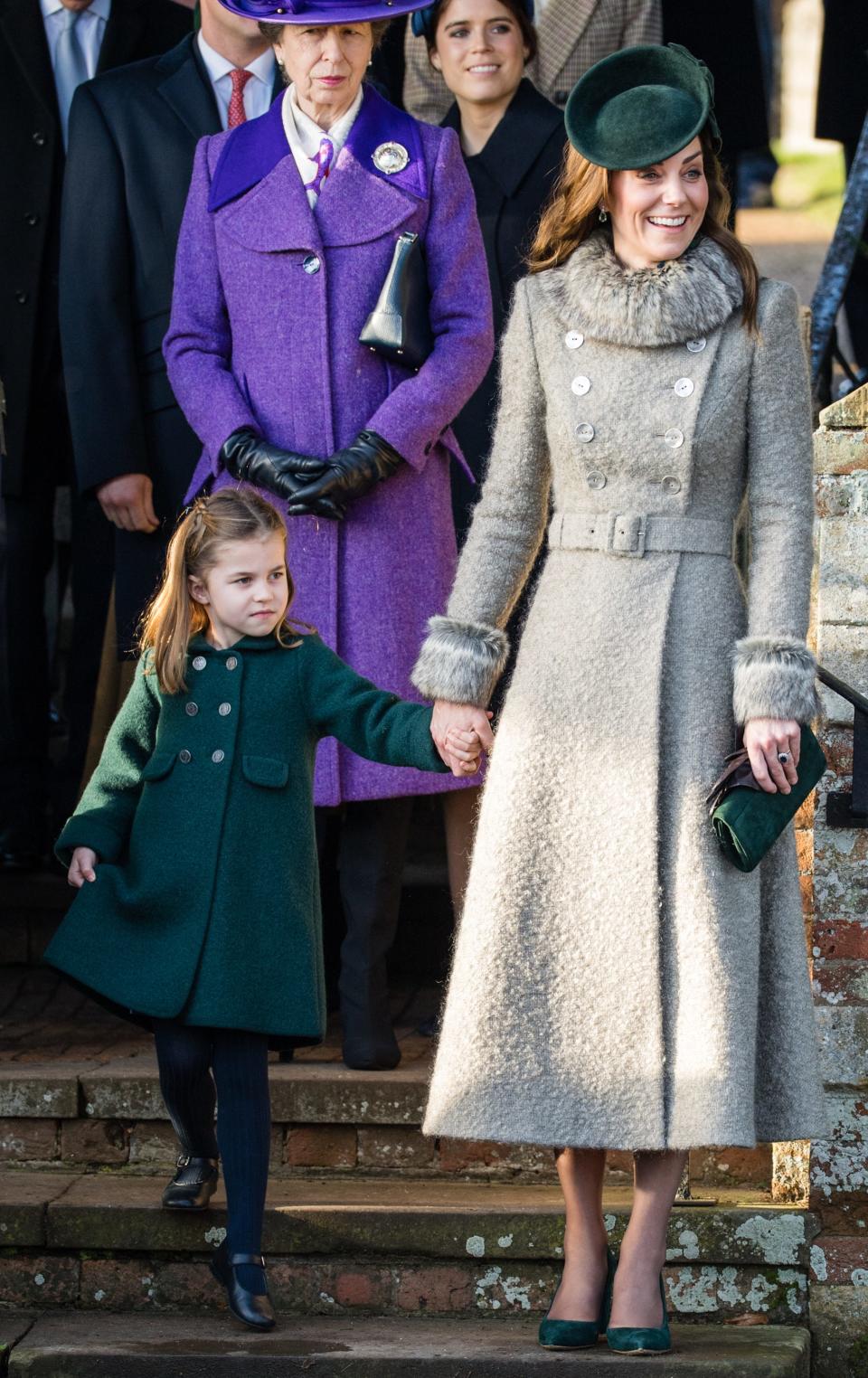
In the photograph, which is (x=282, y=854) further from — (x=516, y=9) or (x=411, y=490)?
(x=516, y=9)

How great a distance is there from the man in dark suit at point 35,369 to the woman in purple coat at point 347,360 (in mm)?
1038

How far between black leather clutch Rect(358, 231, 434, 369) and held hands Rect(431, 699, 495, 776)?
→ 1074 mm

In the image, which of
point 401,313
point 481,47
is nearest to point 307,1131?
point 401,313

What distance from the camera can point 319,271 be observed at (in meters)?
4.63

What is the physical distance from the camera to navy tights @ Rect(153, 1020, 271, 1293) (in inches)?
152

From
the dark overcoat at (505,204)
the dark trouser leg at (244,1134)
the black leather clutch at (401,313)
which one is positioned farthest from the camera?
the dark overcoat at (505,204)

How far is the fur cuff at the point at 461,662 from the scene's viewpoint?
12.3 ft

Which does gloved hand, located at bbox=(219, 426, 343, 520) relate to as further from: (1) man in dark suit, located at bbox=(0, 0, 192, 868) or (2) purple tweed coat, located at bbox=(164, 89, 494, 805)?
(1) man in dark suit, located at bbox=(0, 0, 192, 868)

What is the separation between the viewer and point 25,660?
19.1 ft

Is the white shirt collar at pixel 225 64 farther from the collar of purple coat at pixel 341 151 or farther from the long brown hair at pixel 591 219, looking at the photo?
the long brown hair at pixel 591 219

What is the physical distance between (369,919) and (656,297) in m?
1.53

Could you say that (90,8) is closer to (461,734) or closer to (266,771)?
(266,771)

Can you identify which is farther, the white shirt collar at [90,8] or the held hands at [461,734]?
the white shirt collar at [90,8]

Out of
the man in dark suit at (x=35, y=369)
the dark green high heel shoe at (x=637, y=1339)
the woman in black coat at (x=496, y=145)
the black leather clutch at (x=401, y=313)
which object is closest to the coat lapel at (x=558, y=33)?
the woman in black coat at (x=496, y=145)
